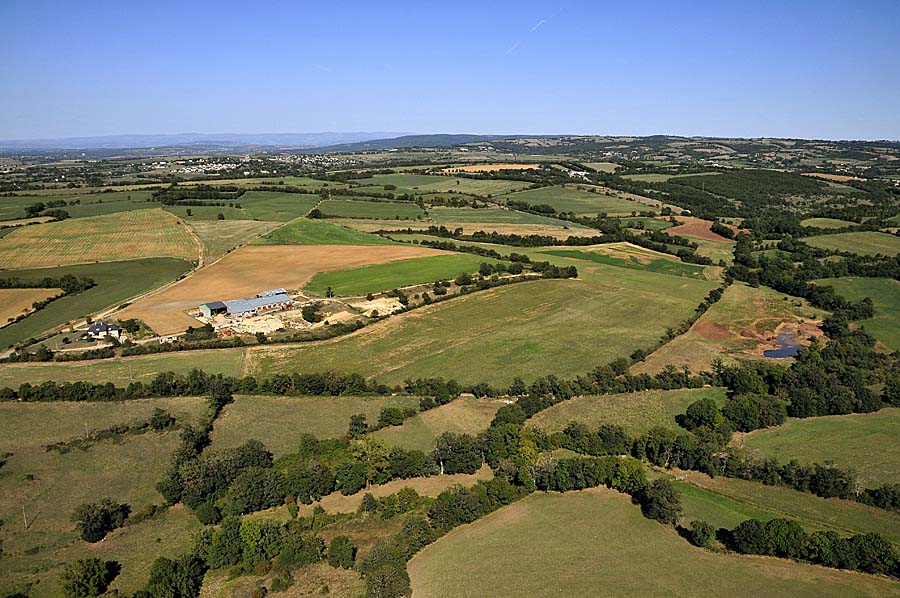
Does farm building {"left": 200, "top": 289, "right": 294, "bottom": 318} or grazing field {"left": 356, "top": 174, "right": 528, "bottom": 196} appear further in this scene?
grazing field {"left": 356, "top": 174, "right": 528, "bottom": 196}

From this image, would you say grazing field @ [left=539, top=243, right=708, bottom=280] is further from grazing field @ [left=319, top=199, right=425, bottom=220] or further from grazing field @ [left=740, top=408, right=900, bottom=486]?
grazing field @ [left=740, top=408, right=900, bottom=486]

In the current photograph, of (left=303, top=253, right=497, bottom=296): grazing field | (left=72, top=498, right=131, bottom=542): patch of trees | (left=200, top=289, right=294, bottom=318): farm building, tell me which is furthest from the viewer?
(left=303, top=253, right=497, bottom=296): grazing field

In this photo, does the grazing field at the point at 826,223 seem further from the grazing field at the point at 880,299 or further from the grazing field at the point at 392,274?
the grazing field at the point at 392,274

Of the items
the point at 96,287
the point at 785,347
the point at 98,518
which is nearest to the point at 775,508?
the point at 785,347

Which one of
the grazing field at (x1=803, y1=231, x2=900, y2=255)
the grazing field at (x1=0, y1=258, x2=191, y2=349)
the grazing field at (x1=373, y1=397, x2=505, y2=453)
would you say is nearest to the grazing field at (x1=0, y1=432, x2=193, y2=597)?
the grazing field at (x1=373, y1=397, x2=505, y2=453)

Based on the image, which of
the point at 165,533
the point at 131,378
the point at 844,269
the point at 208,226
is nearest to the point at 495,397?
the point at 165,533

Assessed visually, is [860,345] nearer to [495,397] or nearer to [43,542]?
[495,397]
